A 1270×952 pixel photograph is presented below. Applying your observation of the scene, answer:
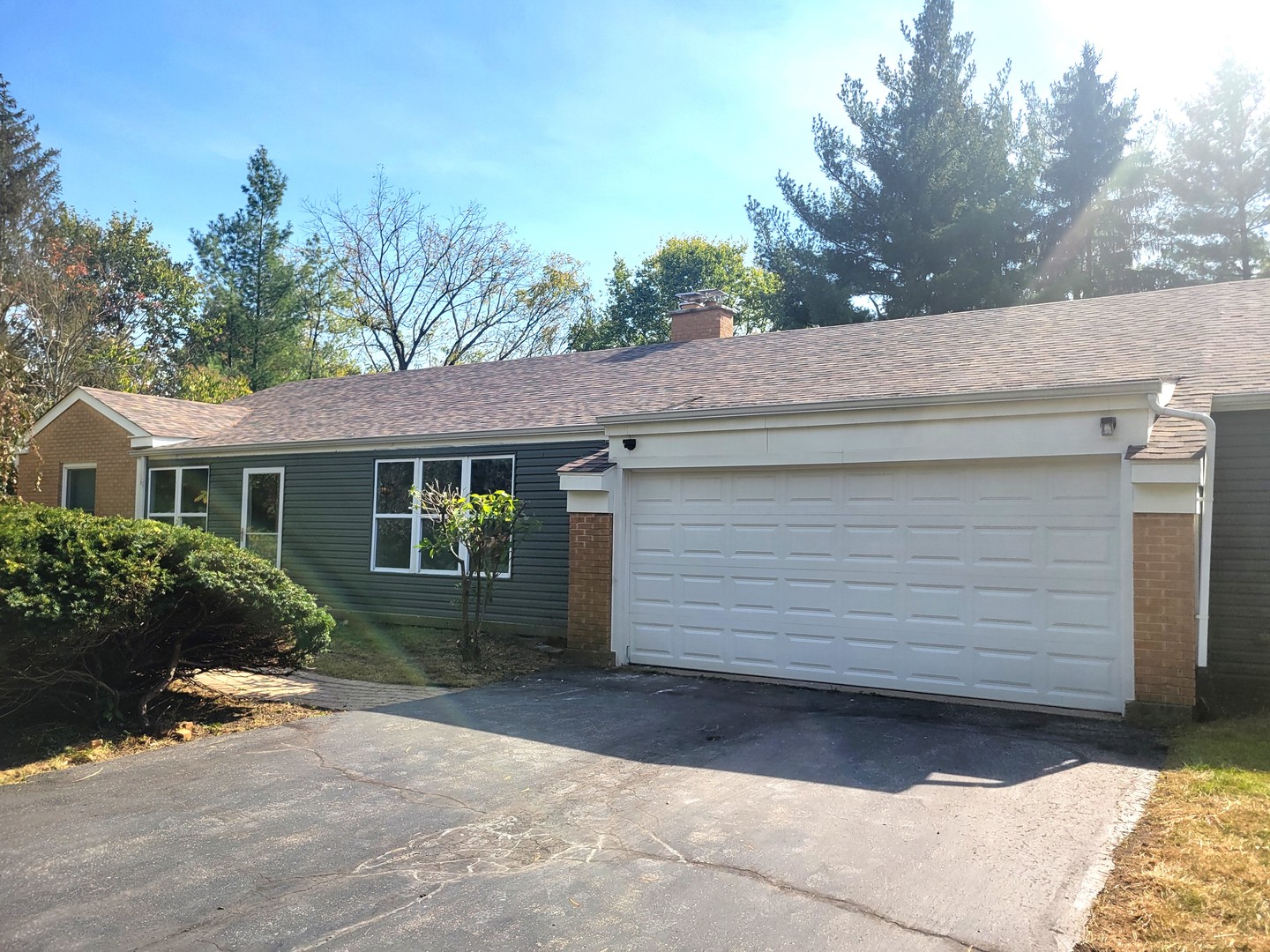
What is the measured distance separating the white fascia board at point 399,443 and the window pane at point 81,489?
1850 mm

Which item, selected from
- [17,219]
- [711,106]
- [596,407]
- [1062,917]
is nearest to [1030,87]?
[711,106]

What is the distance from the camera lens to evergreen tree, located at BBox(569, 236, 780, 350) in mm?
39344

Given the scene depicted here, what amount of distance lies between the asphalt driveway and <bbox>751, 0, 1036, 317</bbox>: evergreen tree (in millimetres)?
19835

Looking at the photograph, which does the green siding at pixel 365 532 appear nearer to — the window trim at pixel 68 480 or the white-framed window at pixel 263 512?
the white-framed window at pixel 263 512

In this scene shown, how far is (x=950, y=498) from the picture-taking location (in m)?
8.48

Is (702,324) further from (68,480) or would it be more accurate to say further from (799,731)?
(68,480)

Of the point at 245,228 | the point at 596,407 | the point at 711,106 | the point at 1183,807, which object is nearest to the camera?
the point at 1183,807

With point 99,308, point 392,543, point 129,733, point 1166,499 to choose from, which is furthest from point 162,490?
point 99,308

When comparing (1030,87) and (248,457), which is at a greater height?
(1030,87)

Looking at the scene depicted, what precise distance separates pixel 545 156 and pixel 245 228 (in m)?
19.1

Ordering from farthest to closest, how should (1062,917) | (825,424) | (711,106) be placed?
1. (711,106)
2. (825,424)
3. (1062,917)

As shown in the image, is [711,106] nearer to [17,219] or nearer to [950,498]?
[950,498]

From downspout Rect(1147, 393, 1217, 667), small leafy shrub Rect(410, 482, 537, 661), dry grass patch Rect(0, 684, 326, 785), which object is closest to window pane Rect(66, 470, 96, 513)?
small leafy shrub Rect(410, 482, 537, 661)

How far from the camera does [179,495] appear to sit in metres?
16.3
